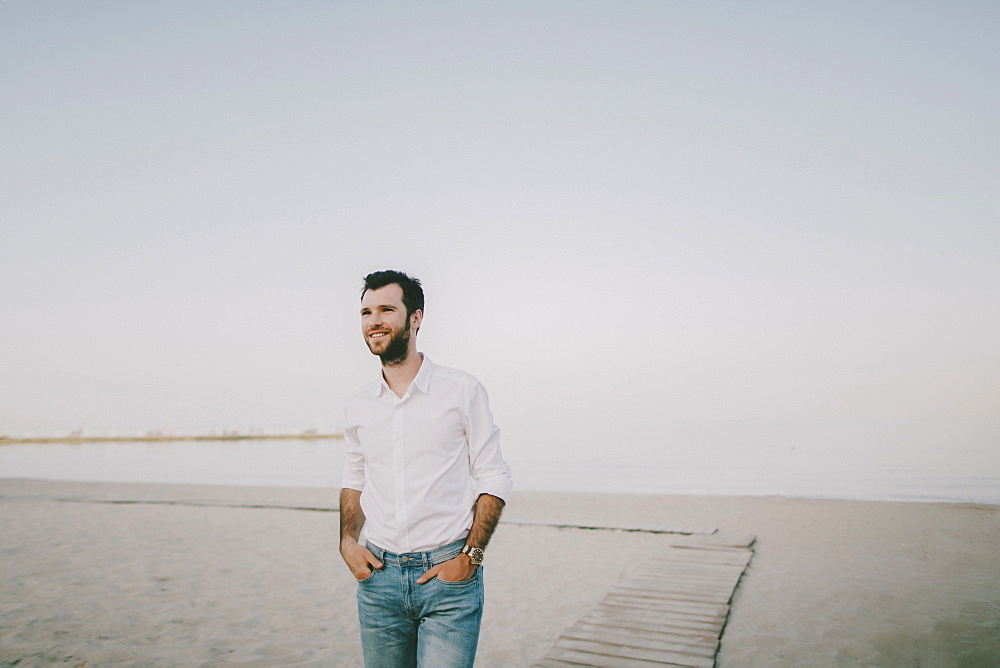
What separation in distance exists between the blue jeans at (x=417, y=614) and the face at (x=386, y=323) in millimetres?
747

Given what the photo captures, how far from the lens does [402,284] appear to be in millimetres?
2520

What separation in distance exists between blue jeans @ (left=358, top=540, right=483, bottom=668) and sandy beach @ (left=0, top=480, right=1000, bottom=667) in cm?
319

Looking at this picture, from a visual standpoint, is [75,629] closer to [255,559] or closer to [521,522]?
[255,559]

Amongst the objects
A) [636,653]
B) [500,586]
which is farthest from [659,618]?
[500,586]

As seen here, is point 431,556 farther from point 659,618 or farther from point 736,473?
point 736,473

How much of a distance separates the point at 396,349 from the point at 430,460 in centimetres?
44

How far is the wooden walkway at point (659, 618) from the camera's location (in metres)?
5.04

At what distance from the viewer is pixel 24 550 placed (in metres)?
9.21

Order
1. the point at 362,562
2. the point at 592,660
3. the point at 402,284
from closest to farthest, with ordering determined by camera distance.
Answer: the point at 362,562, the point at 402,284, the point at 592,660

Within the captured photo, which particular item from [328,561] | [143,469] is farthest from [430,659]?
[143,469]

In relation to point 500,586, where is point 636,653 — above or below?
above

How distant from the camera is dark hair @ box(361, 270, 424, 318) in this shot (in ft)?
8.25

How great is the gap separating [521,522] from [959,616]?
7453 mm

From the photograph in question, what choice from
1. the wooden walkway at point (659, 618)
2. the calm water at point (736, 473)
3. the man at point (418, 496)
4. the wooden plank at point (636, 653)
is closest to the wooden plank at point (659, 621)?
the wooden walkway at point (659, 618)
